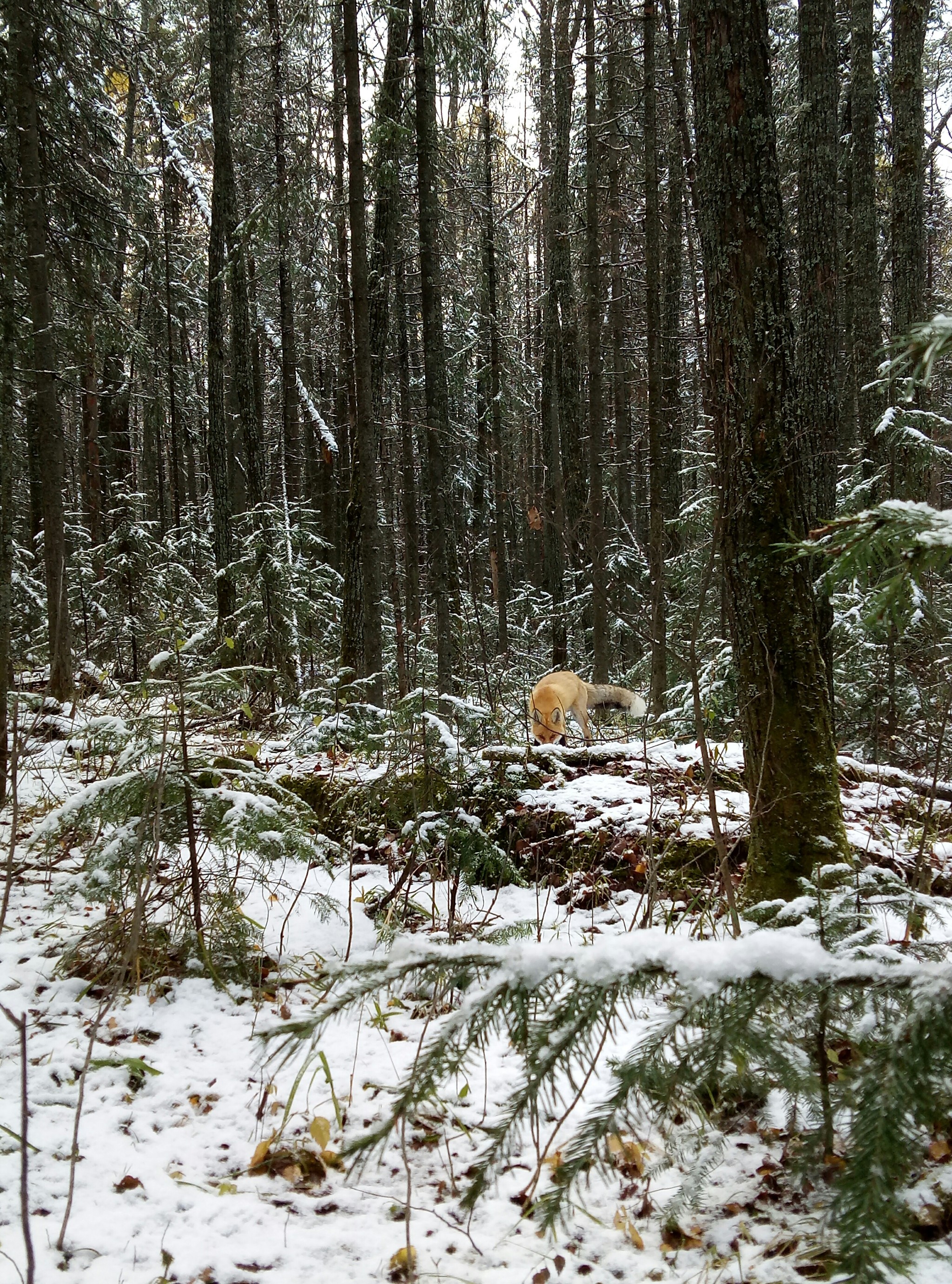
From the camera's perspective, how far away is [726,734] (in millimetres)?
6430

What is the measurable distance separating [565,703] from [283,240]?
27.8ft

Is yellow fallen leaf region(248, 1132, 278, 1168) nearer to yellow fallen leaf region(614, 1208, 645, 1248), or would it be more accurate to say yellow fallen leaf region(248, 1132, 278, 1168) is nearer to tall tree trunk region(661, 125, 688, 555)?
yellow fallen leaf region(614, 1208, 645, 1248)

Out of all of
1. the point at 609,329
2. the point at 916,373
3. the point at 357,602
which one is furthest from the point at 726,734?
the point at 609,329

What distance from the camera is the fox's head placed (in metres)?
6.95

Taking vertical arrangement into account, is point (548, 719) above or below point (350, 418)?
below

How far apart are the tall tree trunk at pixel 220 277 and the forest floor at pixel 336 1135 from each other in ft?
24.1

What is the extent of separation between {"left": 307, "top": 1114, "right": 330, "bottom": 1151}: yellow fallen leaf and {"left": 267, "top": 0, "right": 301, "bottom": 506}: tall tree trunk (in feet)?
32.8

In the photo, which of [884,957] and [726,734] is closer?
[884,957]

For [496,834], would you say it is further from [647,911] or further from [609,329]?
[609,329]

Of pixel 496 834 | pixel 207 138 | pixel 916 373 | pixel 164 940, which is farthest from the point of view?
pixel 207 138

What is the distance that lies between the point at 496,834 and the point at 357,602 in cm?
470

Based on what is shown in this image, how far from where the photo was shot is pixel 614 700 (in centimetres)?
834

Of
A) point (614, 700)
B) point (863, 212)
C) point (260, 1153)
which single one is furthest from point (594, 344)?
point (260, 1153)

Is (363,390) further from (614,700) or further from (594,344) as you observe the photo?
(594,344)
